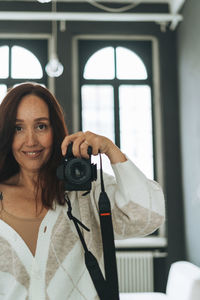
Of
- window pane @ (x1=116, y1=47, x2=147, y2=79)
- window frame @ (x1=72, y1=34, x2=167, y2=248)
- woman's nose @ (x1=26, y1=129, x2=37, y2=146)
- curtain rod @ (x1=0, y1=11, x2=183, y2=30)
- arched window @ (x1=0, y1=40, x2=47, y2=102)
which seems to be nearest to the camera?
woman's nose @ (x1=26, y1=129, x2=37, y2=146)

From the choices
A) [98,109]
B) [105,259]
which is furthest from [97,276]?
[98,109]

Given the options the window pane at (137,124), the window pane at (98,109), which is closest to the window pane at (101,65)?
the window pane at (98,109)

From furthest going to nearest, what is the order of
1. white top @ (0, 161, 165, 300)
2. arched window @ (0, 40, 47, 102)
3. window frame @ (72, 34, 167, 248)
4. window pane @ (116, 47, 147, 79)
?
window pane @ (116, 47, 147, 79) → arched window @ (0, 40, 47, 102) → window frame @ (72, 34, 167, 248) → white top @ (0, 161, 165, 300)

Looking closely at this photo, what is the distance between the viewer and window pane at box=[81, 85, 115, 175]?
4094 mm

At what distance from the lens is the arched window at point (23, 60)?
161 inches

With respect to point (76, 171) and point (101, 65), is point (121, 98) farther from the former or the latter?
point (76, 171)

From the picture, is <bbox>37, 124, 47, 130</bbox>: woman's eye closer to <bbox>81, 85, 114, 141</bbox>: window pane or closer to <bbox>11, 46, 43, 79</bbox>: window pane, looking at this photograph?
<bbox>81, 85, 114, 141</bbox>: window pane

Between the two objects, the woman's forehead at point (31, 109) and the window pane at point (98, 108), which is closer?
the woman's forehead at point (31, 109)

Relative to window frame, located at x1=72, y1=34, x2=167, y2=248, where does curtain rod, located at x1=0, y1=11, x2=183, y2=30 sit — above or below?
above

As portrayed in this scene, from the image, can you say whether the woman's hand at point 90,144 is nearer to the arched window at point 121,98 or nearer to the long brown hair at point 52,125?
the long brown hair at point 52,125

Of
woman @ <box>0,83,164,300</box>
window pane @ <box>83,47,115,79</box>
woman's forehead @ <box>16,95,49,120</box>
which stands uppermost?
window pane @ <box>83,47,115,79</box>

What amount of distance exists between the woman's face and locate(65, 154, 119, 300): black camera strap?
0.21 meters

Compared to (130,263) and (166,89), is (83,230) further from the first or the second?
(166,89)

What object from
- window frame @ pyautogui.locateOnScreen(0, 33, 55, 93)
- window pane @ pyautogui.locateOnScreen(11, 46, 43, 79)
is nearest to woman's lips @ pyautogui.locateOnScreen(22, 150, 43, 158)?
window frame @ pyautogui.locateOnScreen(0, 33, 55, 93)
